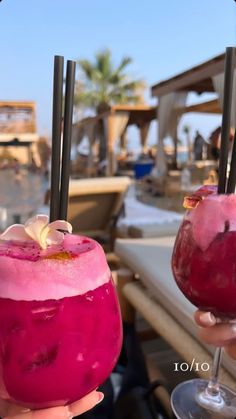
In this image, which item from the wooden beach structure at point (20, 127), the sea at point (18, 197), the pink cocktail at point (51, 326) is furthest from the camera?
the wooden beach structure at point (20, 127)

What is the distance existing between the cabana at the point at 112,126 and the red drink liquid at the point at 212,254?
9.52 m

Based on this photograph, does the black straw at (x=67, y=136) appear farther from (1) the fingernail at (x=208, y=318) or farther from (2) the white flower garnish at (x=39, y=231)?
(1) the fingernail at (x=208, y=318)

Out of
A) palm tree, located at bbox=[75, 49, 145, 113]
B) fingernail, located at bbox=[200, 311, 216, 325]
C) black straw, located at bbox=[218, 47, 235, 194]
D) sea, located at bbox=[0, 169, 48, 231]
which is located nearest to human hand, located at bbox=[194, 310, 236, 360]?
fingernail, located at bbox=[200, 311, 216, 325]

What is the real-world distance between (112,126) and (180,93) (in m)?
3.50

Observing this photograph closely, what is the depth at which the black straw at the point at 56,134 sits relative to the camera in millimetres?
597

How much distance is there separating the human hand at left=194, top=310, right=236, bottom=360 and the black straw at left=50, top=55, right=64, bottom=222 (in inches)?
13.5

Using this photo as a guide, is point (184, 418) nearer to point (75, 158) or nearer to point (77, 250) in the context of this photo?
point (77, 250)

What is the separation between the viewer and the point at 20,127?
38.2ft

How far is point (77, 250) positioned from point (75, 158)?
52.1 feet

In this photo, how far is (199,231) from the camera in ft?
2.41

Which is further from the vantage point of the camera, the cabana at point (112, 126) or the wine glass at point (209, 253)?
the cabana at point (112, 126)

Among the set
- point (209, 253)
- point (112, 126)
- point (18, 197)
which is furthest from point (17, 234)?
point (112, 126)

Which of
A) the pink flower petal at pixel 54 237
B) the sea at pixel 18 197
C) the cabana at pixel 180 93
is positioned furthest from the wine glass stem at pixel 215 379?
the cabana at pixel 180 93

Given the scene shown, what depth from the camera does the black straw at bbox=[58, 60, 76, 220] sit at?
0.61m
